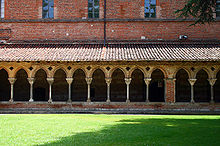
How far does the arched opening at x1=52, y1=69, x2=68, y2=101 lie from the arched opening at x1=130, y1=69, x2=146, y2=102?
5048mm

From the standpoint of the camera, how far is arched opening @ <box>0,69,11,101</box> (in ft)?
73.3

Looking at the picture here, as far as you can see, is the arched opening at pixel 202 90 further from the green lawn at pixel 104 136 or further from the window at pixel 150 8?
the green lawn at pixel 104 136

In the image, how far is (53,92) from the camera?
2234 cm

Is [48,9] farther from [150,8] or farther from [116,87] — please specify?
[116,87]

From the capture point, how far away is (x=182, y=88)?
22.2 meters

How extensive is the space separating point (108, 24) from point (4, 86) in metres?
9.18

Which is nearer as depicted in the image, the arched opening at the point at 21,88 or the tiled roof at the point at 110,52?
the tiled roof at the point at 110,52

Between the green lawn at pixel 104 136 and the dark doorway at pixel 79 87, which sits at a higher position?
the dark doorway at pixel 79 87

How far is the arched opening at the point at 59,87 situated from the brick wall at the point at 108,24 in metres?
2.78

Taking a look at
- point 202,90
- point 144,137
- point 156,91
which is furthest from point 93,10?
point 144,137

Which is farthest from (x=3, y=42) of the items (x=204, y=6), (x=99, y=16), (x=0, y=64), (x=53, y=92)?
(x=204, y=6)

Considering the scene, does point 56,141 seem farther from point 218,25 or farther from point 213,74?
point 218,25

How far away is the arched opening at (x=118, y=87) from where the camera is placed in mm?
22172

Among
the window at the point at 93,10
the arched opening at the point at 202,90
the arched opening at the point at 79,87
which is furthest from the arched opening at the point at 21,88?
the arched opening at the point at 202,90
